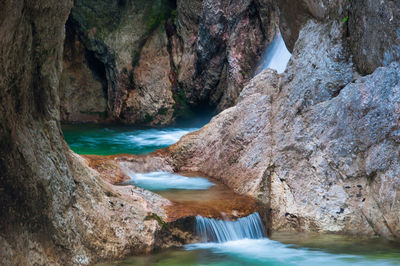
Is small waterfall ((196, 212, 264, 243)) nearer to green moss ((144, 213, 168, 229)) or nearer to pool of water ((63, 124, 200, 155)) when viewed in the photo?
green moss ((144, 213, 168, 229))

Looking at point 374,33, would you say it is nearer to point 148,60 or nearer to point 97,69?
point 148,60

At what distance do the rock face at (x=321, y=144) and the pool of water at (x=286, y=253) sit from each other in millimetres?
311

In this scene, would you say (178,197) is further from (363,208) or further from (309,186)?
(363,208)

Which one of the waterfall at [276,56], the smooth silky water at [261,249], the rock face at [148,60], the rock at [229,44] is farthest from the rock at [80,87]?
the smooth silky water at [261,249]

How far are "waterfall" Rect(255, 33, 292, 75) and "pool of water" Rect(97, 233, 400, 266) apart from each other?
7.54m

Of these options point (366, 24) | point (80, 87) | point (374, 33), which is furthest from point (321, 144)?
point (80, 87)

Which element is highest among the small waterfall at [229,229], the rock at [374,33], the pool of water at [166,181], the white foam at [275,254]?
the rock at [374,33]

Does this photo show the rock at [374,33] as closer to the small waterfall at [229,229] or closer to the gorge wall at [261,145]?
the gorge wall at [261,145]

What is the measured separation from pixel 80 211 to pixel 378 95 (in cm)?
407

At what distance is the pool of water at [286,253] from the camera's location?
530 centimetres

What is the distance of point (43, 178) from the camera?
431 cm

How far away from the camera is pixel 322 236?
20.7 ft

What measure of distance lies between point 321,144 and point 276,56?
7.41 metres

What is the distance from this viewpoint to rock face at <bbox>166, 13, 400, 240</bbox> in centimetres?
607
